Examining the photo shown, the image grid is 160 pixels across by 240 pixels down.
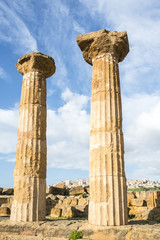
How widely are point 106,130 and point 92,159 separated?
1.24 m

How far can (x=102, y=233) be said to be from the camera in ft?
26.5

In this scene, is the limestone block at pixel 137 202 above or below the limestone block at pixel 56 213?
above

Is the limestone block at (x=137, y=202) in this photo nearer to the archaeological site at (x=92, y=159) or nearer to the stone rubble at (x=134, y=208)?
the stone rubble at (x=134, y=208)

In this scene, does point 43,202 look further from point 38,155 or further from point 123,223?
point 123,223

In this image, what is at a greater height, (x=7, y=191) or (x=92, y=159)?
(x=92, y=159)

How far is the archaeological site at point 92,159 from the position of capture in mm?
8508

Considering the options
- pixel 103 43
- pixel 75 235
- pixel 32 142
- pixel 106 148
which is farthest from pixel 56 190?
pixel 103 43

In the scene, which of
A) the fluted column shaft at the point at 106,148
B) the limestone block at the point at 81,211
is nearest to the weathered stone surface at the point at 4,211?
the limestone block at the point at 81,211

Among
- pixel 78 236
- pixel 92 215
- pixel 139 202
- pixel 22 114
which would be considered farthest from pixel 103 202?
pixel 139 202

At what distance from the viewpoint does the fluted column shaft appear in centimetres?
859

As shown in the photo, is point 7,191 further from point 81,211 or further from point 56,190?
point 81,211

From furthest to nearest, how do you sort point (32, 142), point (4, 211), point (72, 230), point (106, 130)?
point (4, 211)
point (32, 142)
point (106, 130)
point (72, 230)

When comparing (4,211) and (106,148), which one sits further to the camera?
(4,211)

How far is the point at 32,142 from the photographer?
1127 cm
